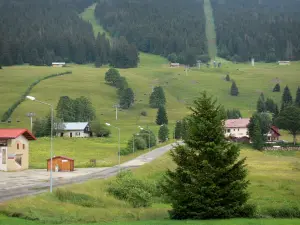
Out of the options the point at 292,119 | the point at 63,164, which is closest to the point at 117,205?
the point at 63,164

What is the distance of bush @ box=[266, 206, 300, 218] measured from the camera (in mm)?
37781

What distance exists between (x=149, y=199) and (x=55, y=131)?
86.7m

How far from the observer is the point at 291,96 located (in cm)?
19088

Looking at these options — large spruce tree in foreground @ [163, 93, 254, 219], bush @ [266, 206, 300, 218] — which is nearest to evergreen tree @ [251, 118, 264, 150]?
bush @ [266, 206, 300, 218]

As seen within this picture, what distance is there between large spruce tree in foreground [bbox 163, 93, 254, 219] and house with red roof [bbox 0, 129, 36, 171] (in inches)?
1604

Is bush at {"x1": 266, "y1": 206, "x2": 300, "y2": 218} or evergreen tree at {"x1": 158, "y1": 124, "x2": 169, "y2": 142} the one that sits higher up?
evergreen tree at {"x1": 158, "y1": 124, "x2": 169, "y2": 142}

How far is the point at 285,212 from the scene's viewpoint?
38.2 metres

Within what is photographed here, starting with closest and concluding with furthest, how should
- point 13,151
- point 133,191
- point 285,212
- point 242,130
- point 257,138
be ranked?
point 285,212, point 133,191, point 13,151, point 257,138, point 242,130

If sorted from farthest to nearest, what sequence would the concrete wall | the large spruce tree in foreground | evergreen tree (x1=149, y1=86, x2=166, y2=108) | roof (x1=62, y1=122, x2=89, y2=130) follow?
evergreen tree (x1=149, y1=86, x2=166, y2=108)
roof (x1=62, y1=122, x2=89, y2=130)
the concrete wall
the large spruce tree in foreground

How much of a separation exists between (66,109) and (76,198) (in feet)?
355

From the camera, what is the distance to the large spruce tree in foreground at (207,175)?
111 feet

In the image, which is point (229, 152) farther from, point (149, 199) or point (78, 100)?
point (78, 100)

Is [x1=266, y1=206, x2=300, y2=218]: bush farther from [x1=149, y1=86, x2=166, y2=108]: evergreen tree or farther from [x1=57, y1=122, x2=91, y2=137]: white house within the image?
[x1=149, y1=86, x2=166, y2=108]: evergreen tree

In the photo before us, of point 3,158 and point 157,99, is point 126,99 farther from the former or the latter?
point 3,158
